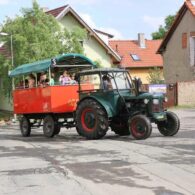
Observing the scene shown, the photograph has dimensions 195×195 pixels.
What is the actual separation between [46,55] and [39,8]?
3.62 meters

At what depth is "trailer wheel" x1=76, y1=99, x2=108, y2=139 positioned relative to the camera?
18.2 m

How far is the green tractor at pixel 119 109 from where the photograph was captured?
17719 mm

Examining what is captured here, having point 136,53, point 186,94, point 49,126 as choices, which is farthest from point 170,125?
point 136,53

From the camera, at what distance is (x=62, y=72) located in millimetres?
21594

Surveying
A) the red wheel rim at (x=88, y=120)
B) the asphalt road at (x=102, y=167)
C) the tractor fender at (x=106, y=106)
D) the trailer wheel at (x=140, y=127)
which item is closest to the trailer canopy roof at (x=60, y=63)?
the red wheel rim at (x=88, y=120)

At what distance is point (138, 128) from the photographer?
17.4 m

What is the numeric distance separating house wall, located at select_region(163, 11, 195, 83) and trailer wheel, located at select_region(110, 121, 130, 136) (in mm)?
24376

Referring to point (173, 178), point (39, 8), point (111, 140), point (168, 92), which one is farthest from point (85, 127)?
point (39, 8)

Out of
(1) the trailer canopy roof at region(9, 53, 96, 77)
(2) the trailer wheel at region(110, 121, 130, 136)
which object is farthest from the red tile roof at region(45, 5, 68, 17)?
(2) the trailer wheel at region(110, 121, 130, 136)

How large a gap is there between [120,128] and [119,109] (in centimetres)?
125

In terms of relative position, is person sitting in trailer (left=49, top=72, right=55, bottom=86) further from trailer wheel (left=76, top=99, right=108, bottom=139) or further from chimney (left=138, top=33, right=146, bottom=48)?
chimney (left=138, top=33, right=146, bottom=48)

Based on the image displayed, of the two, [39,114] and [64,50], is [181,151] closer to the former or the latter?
[39,114]

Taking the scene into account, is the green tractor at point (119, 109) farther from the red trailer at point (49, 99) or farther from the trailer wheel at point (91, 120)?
the red trailer at point (49, 99)

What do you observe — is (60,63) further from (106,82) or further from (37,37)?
(37,37)
